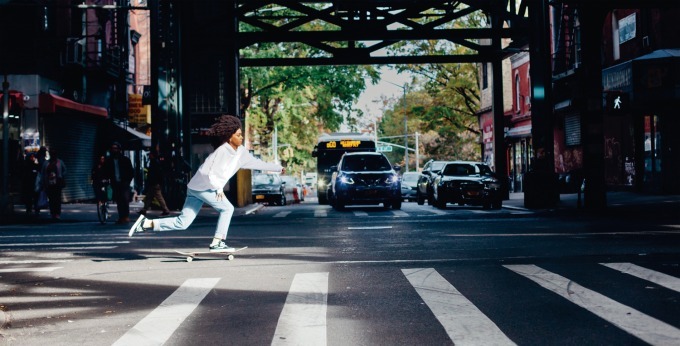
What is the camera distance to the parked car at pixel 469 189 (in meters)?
28.8

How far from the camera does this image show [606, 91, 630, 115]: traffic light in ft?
76.7

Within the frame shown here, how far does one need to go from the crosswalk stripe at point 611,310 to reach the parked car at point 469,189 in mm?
18485

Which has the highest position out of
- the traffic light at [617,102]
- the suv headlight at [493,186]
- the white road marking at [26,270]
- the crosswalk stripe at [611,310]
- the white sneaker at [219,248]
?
the traffic light at [617,102]

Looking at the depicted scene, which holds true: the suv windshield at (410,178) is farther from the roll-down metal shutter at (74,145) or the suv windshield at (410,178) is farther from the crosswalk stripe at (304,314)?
the crosswalk stripe at (304,314)

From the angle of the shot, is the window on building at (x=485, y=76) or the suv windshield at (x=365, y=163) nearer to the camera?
the suv windshield at (x=365, y=163)

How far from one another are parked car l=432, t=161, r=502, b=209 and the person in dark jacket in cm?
1057

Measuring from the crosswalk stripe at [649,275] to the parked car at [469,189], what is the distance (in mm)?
17798

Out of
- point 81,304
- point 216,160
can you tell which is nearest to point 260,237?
point 216,160

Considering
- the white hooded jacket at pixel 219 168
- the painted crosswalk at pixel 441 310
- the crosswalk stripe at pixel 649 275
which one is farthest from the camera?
the white hooded jacket at pixel 219 168

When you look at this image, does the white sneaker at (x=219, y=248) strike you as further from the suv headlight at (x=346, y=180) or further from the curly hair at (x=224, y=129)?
the suv headlight at (x=346, y=180)

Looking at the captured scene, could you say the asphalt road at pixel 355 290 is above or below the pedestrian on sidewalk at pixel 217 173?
below

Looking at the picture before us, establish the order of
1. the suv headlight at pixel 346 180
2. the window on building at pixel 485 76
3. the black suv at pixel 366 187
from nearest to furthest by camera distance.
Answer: the black suv at pixel 366 187
the suv headlight at pixel 346 180
the window on building at pixel 485 76

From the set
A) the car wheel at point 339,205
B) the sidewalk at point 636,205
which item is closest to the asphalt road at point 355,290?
the sidewalk at point 636,205

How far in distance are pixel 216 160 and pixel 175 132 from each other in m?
15.8
